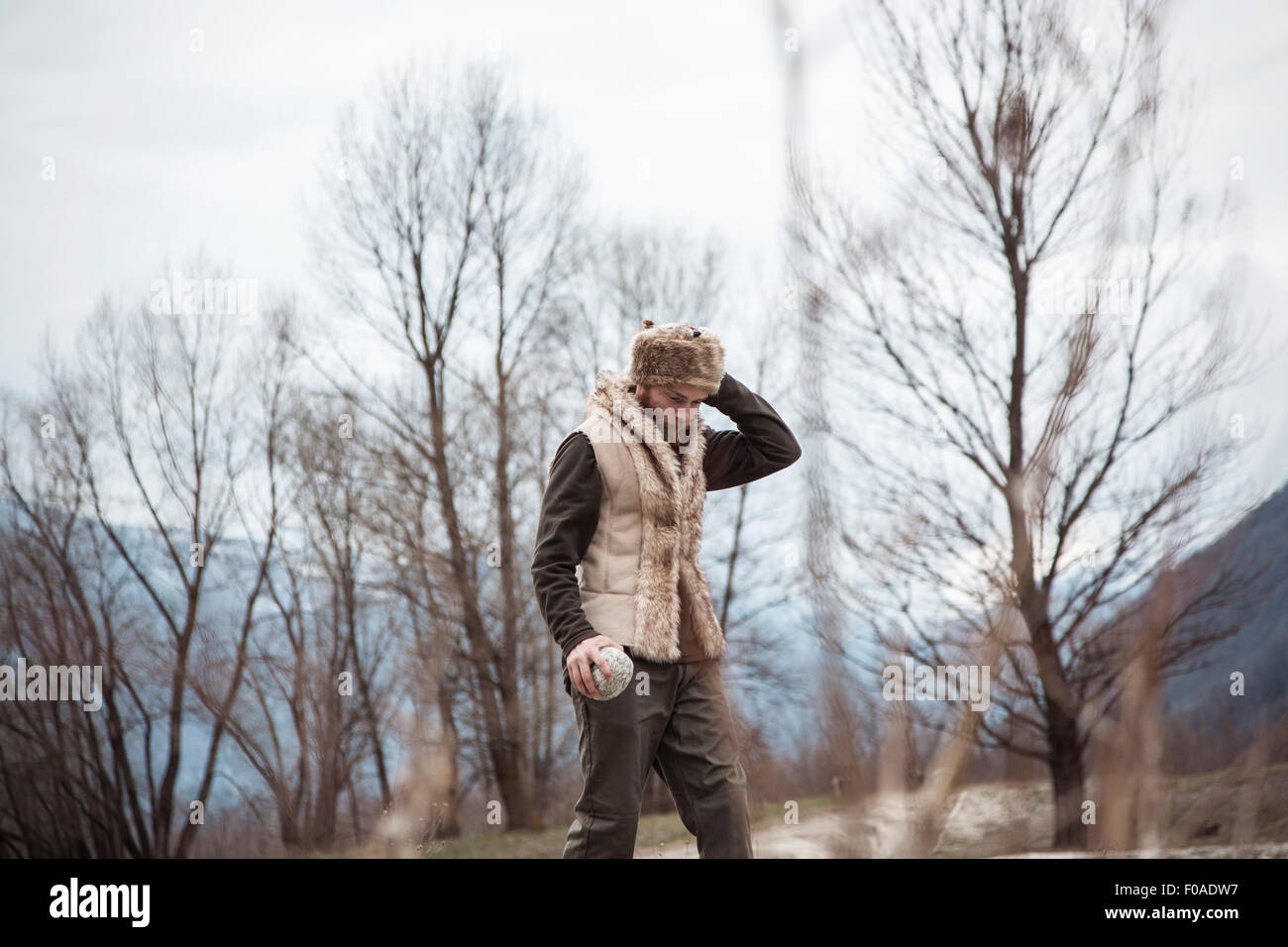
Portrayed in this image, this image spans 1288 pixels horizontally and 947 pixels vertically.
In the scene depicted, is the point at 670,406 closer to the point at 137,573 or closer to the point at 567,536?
the point at 567,536

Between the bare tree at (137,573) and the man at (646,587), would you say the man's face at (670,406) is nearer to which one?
the man at (646,587)

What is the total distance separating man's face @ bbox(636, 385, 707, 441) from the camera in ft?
6.77

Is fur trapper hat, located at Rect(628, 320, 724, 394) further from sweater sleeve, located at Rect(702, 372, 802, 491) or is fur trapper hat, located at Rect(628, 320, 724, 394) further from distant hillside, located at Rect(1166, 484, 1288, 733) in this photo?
distant hillside, located at Rect(1166, 484, 1288, 733)

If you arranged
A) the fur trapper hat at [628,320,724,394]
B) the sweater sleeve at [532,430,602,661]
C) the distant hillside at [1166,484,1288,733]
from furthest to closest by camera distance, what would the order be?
the distant hillside at [1166,484,1288,733] → the fur trapper hat at [628,320,724,394] → the sweater sleeve at [532,430,602,661]

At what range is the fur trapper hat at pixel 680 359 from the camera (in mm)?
2012

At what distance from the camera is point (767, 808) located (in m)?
4.23

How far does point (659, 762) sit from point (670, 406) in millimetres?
664

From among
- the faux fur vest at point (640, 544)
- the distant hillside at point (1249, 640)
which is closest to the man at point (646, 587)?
the faux fur vest at point (640, 544)

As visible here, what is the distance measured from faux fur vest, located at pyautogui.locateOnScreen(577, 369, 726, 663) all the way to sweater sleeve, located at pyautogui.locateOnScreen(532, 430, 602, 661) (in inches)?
1.3

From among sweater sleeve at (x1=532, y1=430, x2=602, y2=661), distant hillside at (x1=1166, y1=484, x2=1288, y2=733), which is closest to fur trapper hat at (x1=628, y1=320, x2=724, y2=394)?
sweater sleeve at (x1=532, y1=430, x2=602, y2=661)

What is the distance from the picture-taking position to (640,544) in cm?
199

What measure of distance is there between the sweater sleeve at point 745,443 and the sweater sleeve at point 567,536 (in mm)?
298
